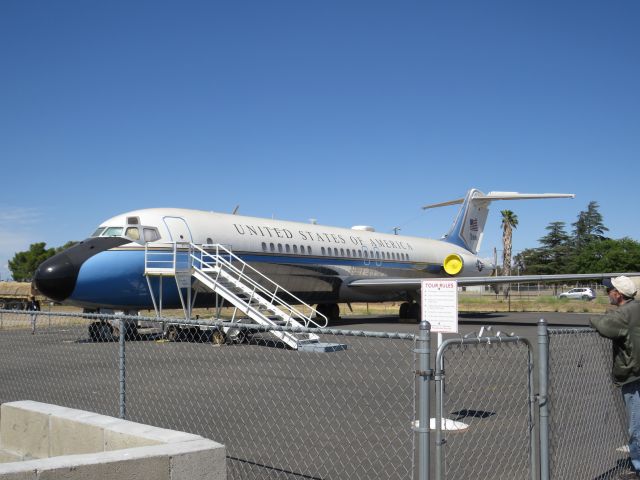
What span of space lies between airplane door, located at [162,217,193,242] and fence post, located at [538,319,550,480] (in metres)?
14.9

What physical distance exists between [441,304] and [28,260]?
10172cm

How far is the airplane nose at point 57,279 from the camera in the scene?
54.4 feet

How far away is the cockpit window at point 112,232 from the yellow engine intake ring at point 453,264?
1983cm

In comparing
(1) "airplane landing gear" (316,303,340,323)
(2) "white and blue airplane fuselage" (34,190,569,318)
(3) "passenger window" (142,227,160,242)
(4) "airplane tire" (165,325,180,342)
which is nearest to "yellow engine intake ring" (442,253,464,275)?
(2) "white and blue airplane fuselage" (34,190,569,318)

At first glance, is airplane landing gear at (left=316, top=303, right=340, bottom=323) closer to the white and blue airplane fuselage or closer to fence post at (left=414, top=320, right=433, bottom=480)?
the white and blue airplane fuselage

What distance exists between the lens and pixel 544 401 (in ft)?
14.7

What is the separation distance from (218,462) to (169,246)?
14.5 m

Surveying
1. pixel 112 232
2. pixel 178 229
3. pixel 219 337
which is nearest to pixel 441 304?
pixel 219 337

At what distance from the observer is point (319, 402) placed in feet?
28.3

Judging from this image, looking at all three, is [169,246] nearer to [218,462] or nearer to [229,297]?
[229,297]

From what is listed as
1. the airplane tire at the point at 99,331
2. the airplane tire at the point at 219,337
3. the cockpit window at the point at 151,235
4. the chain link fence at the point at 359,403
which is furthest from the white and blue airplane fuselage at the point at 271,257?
the chain link fence at the point at 359,403

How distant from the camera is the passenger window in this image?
18.2m

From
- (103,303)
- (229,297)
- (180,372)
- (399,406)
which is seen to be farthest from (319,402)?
(103,303)

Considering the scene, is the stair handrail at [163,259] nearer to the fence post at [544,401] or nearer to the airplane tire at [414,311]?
the fence post at [544,401]
